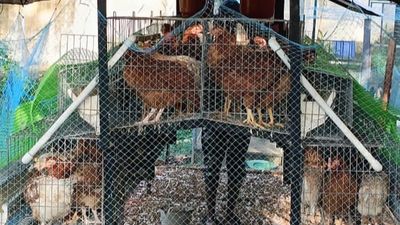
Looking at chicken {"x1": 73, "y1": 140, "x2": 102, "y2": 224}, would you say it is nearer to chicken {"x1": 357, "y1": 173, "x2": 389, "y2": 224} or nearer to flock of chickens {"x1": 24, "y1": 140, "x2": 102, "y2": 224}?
flock of chickens {"x1": 24, "y1": 140, "x2": 102, "y2": 224}

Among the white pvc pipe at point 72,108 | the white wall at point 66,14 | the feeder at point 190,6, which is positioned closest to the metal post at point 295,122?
Result: the white pvc pipe at point 72,108

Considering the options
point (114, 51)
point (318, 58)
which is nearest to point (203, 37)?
point (114, 51)

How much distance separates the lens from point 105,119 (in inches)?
121

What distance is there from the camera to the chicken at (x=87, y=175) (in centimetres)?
323

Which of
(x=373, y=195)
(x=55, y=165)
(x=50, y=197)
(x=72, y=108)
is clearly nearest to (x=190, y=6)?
(x=72, y=108)

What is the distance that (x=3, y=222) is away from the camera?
3346mm

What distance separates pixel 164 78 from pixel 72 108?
1.63 ft

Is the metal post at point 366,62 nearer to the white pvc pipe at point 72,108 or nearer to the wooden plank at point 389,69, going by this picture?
the wooden plank at point 389,69

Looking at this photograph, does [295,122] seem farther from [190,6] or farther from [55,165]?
[190,6]

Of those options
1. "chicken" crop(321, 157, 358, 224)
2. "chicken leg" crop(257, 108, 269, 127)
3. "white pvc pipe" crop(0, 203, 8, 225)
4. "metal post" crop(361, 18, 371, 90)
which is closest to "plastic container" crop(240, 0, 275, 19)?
"metal post" crop(361, 18, 371, 90)

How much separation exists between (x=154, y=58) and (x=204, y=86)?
297mm

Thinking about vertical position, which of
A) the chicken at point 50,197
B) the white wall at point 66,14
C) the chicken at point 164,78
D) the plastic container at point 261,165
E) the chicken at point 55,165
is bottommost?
the plastic container at point 261,165

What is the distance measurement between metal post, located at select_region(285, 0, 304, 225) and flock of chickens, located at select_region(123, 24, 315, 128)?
2.4 inches

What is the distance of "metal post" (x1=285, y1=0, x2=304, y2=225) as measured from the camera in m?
3.00
